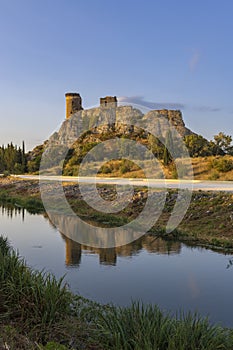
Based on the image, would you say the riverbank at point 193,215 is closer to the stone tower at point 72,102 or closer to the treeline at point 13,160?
the treeline at point 13,160

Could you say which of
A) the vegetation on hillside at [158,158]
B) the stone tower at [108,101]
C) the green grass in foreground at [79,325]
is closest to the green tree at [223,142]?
the vegetation on hillside at [158,158]

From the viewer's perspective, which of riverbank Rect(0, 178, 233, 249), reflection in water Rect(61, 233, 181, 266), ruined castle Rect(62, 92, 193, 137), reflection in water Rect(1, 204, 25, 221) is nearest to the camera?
reflection in water Rect(61, 233, 181, 266)

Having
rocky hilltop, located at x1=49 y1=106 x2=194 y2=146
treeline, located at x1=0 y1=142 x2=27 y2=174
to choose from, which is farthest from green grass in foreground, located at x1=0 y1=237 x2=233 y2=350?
rocky hilltop, located at x1=49 y1=106 x2=194 y2=146

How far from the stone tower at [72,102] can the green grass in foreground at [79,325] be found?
4755 inches

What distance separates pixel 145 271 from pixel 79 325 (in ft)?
16.2

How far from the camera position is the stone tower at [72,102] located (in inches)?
4956

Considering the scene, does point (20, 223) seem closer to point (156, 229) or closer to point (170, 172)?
point (156, 229)

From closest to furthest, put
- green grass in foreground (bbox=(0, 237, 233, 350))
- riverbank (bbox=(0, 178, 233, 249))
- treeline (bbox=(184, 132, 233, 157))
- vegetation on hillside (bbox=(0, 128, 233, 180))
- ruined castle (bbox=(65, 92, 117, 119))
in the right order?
green grass in foreground (bbox=(0, 237, 233, 350)) < riverbank (bbox=(0, 178, 233, 249)) < vegetation on hillside (bbox=(0, 128, 233, 180)) < treeline (bbox=(184, 132, 233, 157)) < ruined castle (bbox=(65, 92, 117, 119))

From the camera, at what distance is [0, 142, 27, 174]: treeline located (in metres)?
68.2

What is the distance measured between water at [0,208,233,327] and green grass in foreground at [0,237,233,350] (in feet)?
4.91

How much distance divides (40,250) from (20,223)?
23.4 ft

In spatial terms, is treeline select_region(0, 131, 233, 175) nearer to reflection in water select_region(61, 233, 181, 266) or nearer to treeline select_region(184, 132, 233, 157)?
treeline select_region(184, 132, 233, 157)

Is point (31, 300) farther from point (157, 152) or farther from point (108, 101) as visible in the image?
point (108, 101)

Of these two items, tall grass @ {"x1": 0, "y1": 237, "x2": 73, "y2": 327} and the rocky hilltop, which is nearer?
tall grass @ {"x1": 0, "y1": 237, "x2": 73, "y2": 327}
